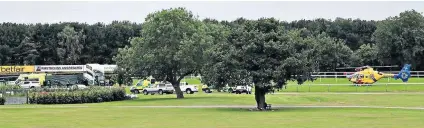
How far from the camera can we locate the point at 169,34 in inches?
2660

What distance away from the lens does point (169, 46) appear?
221ft

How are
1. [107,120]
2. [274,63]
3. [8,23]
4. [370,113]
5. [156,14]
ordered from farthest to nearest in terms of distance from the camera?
[8,23], [156,14], [274,63], [370,113], [107,120]

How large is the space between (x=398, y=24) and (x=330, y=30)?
3281 cm

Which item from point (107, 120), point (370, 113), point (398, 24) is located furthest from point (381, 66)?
point (107, 120)

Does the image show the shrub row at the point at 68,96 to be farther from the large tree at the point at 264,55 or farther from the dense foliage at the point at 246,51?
the large tree at the point at 264,55

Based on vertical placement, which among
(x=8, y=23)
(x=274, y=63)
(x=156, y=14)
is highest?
(x=8, y=23)

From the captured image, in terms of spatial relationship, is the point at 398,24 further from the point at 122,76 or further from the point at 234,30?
the point at 234,30

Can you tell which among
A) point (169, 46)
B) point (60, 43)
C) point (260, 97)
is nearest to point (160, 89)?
point (169, 46)

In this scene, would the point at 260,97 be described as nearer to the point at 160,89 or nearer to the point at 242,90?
the point at 242,90

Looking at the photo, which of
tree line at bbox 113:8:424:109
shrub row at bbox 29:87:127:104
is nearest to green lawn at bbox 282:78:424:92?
tree line at bbox 113:8:424:109

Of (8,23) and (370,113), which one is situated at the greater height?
(8,23)

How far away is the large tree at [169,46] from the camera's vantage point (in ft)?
217

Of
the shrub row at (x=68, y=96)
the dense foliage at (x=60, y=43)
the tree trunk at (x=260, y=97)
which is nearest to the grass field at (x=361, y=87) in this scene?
the shrub row at (x=68, y=96)

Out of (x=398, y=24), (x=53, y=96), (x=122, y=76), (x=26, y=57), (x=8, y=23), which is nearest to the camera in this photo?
(x=53, y=96)
